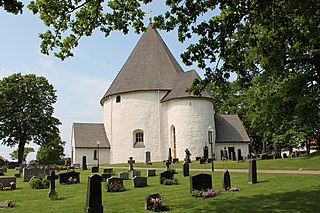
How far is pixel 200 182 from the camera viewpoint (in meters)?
12.3

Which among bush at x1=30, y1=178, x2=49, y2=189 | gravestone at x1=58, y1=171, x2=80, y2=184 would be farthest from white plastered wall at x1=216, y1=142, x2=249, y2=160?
bush at x1=30, y1=178, x2=49, y2=189

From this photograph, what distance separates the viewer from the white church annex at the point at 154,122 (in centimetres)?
3869

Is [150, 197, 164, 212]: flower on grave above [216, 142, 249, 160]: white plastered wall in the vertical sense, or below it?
below

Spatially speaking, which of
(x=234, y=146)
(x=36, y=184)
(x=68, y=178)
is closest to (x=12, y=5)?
(x=36, y=184)

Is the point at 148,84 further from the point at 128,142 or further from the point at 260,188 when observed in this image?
the point at 260,188

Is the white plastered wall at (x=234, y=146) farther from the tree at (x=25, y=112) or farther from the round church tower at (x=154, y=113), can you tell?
the tree at (x=25, y=112)

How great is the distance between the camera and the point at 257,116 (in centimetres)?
2516

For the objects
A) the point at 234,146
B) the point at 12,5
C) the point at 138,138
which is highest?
the point at 12,5

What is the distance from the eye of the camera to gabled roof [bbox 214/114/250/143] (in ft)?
135

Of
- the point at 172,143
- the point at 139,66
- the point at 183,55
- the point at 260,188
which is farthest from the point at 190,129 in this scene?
the point at 183,55

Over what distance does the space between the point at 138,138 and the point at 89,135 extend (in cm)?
646

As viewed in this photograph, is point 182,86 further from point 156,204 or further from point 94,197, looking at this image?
point 94,197

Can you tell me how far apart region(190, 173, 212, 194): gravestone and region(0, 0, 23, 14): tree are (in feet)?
27.8

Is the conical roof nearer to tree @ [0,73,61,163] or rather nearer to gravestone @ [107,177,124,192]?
tree @ [0,73,61,163]
